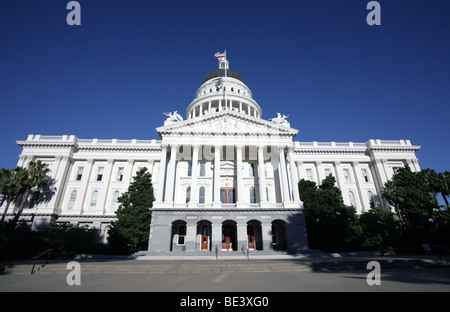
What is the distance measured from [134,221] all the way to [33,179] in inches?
706

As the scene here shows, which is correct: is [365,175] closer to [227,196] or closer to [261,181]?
[261,181]

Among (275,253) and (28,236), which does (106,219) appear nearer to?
(28,236)

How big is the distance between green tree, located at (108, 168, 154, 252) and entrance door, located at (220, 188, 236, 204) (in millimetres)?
9376

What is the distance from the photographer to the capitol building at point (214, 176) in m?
25.4

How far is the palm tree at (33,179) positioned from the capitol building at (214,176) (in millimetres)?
1759

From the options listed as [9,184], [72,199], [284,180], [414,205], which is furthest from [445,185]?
[9,184]

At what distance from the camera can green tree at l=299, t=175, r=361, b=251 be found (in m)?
24.9

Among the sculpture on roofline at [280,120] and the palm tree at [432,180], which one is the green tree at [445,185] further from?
the sculpture on roofline at [280,120]

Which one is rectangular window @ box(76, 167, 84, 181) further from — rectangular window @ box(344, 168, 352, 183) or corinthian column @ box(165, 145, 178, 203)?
rectangular window @ box(344, 168, 352, 183)

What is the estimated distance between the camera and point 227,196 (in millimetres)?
31094

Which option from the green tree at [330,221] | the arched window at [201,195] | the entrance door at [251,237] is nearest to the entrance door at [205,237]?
the arched window at [201,195]

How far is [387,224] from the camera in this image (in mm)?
26812
